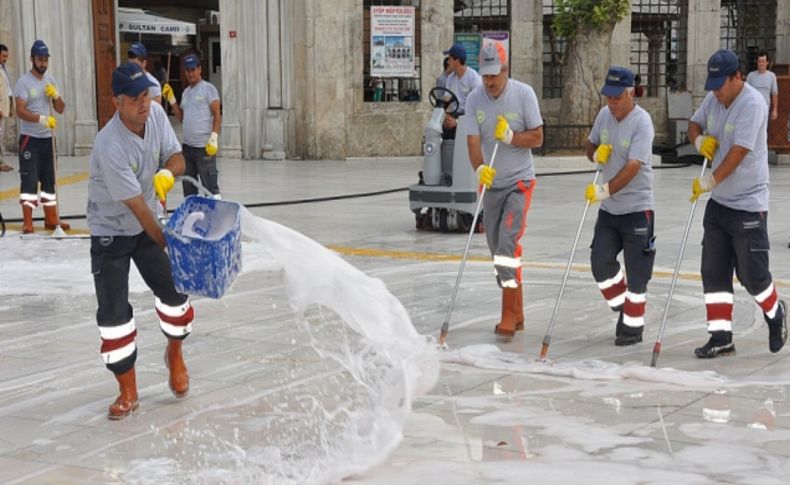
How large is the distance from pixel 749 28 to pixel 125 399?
2180cm

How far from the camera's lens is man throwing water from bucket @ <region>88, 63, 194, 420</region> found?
6.36m

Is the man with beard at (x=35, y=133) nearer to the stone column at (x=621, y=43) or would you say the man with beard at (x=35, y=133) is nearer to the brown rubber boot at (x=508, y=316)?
the brown rubber boot at (x=508, y=316)

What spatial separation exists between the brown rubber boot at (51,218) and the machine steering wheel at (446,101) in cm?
414

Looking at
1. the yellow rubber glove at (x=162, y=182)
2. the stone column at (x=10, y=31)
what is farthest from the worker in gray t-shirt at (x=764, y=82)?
the yellow rubber glove at (x=162, y=182)

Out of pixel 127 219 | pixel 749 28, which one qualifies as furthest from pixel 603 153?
pixel 749 28

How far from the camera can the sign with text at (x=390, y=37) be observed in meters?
23.8

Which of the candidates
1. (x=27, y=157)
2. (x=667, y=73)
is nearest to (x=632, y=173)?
(x=27, y=157)

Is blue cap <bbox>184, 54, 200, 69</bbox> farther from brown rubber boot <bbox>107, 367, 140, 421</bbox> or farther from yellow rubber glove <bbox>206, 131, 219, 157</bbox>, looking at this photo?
brown rubber boot <bbox>107, 367, 140, 421</bbox>

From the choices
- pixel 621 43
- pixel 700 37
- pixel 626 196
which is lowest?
pixel 626 196

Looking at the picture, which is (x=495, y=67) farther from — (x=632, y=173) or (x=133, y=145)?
(x=133, y=145)

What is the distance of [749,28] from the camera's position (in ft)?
84.6

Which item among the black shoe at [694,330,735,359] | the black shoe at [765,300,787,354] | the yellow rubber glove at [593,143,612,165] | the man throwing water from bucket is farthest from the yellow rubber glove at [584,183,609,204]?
the man throwing water from bucket

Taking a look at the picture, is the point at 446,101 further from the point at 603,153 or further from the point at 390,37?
the point at 390,37

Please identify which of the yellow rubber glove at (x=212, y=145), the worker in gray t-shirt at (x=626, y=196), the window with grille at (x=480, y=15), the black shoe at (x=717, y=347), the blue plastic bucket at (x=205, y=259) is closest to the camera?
the blue plastic bucket at (x=205, y=259)
